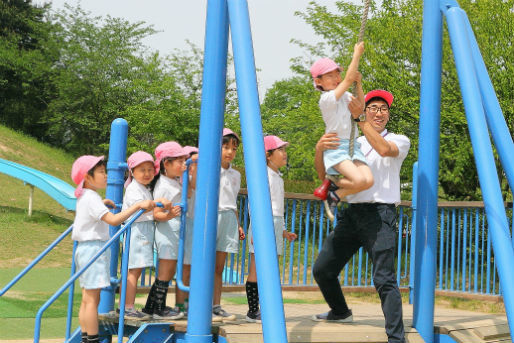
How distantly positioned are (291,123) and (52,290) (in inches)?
491

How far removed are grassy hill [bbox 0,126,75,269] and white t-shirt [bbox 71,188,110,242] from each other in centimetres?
899

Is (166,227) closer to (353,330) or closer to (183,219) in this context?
(183,219)

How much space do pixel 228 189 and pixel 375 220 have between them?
53.4 inches

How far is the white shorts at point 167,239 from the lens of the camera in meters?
4.78

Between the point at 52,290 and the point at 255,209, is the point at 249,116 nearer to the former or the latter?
the point at 255,209

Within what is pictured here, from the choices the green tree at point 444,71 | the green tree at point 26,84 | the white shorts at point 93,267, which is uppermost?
the green tree at point 26,84

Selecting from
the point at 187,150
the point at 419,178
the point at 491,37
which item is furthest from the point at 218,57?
the point at 491,37

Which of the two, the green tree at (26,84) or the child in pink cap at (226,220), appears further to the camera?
the green tree at (26,84)

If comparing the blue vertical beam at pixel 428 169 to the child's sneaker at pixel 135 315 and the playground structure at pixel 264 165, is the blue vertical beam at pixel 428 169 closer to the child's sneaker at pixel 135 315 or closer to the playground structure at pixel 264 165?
the playground structure at pixel 264 165

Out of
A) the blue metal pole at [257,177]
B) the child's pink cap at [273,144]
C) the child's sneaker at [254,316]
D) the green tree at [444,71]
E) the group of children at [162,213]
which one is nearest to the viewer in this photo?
the blue metal pole at [257,177]

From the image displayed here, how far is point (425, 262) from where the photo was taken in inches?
176

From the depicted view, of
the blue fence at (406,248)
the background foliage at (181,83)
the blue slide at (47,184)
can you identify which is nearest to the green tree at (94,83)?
the background foliage at (181,83)

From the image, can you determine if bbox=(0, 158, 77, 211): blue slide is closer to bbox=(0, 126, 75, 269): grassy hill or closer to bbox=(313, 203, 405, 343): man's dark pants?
bbox=(0, 126, 75, 269): grassy hill

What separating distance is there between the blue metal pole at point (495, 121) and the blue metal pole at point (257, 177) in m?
1.52
